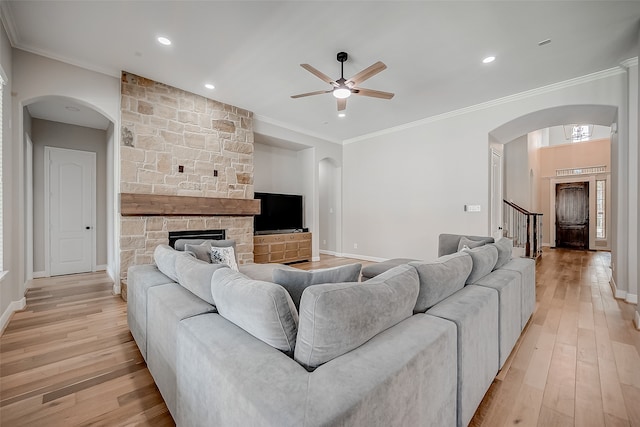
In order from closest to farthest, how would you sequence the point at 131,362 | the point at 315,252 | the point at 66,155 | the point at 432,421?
the point at 432,421
the point at 131,362
the point at 66,155
the point at 315,252

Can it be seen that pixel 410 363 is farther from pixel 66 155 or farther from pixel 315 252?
pixel 66 155

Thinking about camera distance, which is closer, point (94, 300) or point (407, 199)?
point (94, 300)

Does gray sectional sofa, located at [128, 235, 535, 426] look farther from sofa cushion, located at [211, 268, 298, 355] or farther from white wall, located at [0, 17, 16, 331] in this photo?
white wall, located at [0, 17, 16, 331]

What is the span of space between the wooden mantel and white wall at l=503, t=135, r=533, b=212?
7.24m

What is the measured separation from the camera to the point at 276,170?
6504 mm

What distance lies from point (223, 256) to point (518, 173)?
28.0ft

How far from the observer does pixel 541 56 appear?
10.4ft

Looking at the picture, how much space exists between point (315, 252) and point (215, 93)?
391 centimetres

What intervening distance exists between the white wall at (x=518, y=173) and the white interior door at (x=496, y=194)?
2746 millimetres

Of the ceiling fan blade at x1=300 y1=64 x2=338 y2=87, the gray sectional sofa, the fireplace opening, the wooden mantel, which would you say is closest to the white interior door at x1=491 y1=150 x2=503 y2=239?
the ceiling fan blade at x1=300 y1=64 x2=338 y2=87

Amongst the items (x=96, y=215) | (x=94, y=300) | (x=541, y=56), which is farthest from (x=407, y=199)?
(x=96, y=215)

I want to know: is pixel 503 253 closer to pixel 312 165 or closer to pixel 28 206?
pixel 312 165

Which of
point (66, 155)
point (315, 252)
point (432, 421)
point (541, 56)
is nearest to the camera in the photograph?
point (432, 421)

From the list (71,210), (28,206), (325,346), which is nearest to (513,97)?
(325,346)
